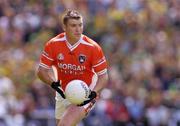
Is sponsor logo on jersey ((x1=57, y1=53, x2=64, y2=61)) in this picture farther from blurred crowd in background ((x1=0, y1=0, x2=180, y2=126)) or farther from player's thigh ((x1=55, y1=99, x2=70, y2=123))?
blurred crowd in background ((x1=0, y1=0, x2=180, y2=126))

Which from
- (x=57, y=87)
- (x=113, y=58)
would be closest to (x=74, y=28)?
(x=57, y=87)

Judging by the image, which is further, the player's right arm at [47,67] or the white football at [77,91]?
the player's right arm at [47,67]

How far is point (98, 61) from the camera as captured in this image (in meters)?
11.7

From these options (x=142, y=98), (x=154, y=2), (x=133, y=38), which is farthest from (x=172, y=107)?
(x=154, y=2)

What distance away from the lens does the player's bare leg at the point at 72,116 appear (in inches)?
454

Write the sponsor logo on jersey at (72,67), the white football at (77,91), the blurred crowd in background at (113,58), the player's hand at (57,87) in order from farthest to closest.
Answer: the blurred crowd in background at (113,58), the sponsor logo on jersey at (72,67), the player's hand at (57,87), the white football at (77,91)

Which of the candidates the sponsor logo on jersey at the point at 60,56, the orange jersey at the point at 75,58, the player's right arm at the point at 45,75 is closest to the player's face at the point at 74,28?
the orange jersey at the point at 75,58

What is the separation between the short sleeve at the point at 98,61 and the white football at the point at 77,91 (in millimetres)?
305

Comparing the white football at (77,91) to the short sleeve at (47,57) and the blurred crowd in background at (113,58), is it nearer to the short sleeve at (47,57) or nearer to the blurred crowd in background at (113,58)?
the short sleeve at (47,57)

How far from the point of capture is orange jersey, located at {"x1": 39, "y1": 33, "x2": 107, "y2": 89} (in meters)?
11.7

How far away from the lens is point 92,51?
1166 centimetres

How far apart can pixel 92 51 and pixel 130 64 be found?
8151mm

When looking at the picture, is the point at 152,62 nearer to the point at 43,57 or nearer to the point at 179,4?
the point at 179,4

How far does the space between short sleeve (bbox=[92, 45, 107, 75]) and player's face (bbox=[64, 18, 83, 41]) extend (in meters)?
0.30
